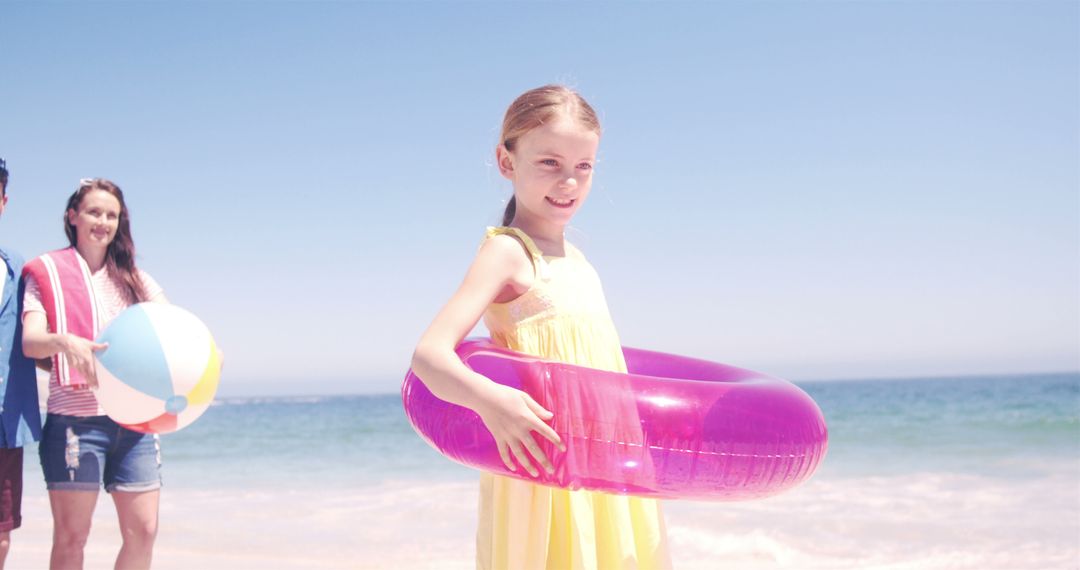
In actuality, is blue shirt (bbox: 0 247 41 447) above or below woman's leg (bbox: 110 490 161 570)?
above

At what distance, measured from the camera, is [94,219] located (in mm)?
3672

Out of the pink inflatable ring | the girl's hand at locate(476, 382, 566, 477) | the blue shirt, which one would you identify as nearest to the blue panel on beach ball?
the blue shirt

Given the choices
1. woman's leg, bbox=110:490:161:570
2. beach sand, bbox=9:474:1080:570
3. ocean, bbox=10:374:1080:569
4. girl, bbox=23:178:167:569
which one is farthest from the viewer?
ocean, bbox=10:374:1080:569

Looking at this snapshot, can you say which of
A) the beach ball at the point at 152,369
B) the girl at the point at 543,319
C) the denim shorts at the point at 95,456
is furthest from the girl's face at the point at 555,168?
the denim shorts at the point at 95,456

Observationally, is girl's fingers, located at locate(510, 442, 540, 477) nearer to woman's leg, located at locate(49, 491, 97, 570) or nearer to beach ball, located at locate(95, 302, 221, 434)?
beach ball, located at locate(95, 302, 221, 434)

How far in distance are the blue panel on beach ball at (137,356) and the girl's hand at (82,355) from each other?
0.03m

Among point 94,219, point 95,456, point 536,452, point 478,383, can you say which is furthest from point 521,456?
point 94,219

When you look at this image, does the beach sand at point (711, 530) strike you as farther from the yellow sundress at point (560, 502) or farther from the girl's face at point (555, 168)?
the girl's face at point (555, 168)

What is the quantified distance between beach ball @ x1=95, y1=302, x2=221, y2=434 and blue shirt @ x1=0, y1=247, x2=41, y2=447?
0.35m

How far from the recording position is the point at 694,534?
618 centimetres

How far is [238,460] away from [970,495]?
11167 millimetres

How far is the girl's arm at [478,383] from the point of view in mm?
1761

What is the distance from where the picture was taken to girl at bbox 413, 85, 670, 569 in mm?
1943

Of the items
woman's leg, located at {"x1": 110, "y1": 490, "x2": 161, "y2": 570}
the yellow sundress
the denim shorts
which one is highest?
the yellow sundress
